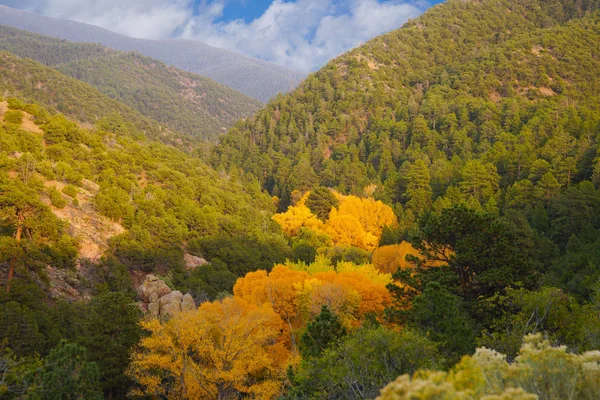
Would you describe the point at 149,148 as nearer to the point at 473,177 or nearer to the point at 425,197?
the point at 425,197

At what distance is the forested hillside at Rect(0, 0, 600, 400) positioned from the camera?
16297 millimetres

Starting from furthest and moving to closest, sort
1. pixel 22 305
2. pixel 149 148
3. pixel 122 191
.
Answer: pixel 149 148, pixel 122 191, pixel 22 305

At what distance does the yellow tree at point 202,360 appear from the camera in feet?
69.9

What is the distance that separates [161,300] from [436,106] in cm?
8488

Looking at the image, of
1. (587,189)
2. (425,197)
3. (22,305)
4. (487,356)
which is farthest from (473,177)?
(487,356)

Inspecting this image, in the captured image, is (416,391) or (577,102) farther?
(577,102)

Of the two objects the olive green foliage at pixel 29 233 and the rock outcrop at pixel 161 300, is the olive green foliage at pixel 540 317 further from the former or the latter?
the olive green foliage at pixel 29 233

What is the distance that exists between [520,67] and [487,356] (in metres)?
117

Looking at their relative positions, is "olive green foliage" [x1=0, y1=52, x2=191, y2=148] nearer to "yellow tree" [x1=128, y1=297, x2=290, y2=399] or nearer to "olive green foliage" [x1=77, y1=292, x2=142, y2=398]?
"olive green foliage" [x1=77, y1=292, x2=142, y2=398]

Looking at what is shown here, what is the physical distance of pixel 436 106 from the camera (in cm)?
10181

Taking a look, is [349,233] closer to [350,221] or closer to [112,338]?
[350,221]

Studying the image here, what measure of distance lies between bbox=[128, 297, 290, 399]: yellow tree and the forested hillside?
14cm

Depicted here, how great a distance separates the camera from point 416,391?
4664 millimetres

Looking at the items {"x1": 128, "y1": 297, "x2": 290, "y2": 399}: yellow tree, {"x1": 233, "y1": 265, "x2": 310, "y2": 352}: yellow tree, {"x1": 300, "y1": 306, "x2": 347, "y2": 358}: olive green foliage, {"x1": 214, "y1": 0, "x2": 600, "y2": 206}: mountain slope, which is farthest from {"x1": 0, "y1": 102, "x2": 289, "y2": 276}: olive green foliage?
{"x1": 300, "y1": 306, "x2": 347, "y2": 358}: olive green foliage
